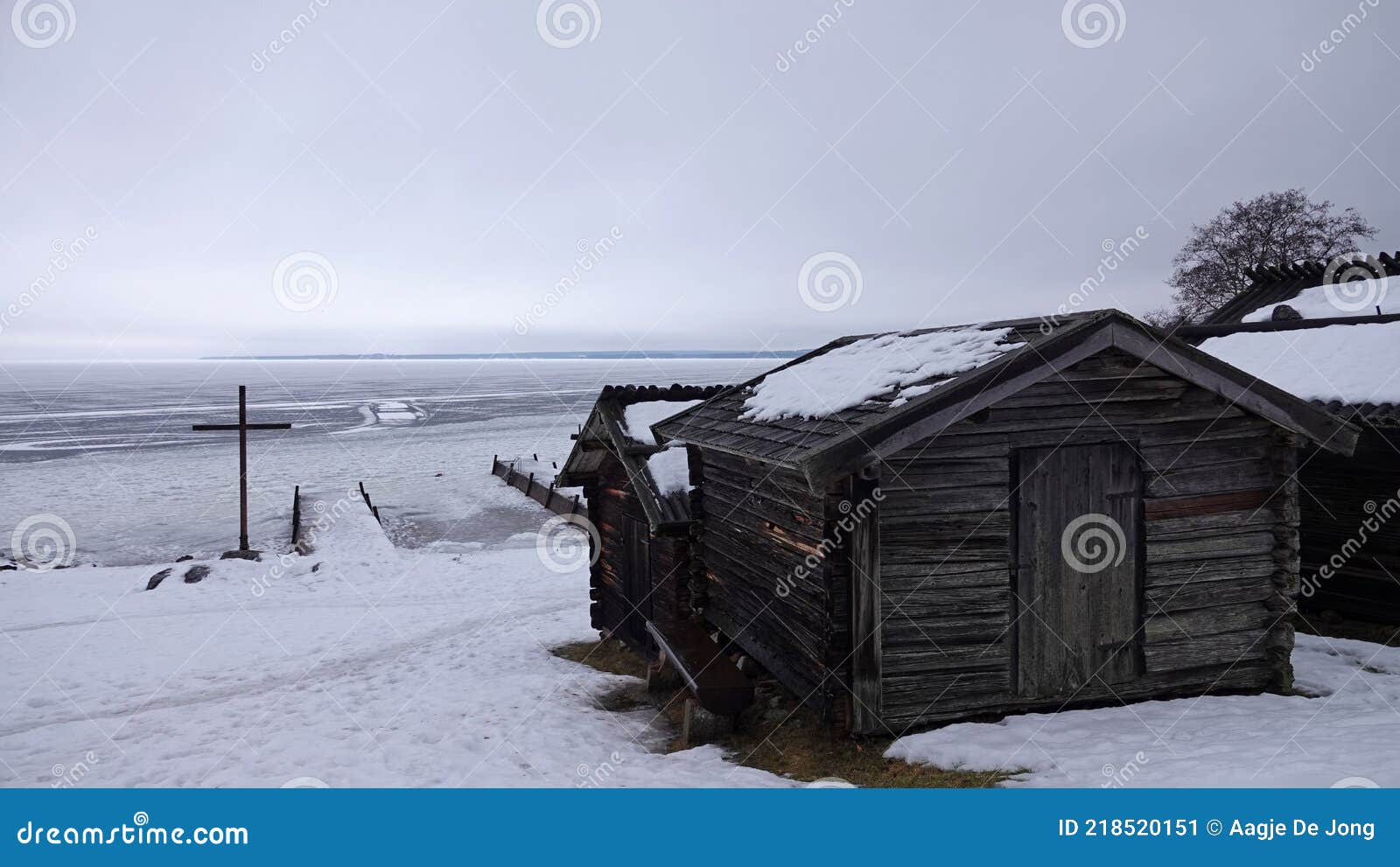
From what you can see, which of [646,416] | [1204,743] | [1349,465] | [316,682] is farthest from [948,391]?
[316,682]

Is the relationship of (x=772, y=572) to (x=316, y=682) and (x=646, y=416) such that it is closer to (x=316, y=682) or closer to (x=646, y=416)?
(x=646, y=416)

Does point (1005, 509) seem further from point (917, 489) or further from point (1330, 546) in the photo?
point (1330, 546)

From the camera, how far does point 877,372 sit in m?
8.88

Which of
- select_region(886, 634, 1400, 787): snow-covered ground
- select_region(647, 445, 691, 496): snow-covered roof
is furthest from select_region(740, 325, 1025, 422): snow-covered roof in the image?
select_region(886, 634, 1400, 787): snow-covered ground

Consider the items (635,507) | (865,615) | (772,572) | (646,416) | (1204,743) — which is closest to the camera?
(1204,743)

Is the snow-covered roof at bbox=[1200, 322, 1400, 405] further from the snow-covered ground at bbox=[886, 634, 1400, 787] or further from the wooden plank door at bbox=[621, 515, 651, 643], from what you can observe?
the wooden plank door at bbox=[621, 515, 651, 643]

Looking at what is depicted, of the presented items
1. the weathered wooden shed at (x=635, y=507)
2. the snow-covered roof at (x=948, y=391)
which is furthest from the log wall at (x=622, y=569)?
the snow-covered roof at (x=948, y=391)

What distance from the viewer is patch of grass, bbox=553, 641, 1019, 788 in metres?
6.79

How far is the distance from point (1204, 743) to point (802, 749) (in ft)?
11.2

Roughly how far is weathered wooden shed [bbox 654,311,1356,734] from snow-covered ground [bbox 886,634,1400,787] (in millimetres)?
382

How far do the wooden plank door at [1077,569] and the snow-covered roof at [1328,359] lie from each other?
206 inches

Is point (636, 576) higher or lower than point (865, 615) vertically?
lower

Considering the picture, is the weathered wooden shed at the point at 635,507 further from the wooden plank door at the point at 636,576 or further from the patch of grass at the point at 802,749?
the patch of grass at the point at 802,749

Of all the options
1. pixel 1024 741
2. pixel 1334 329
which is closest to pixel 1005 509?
pixel 1024 741
